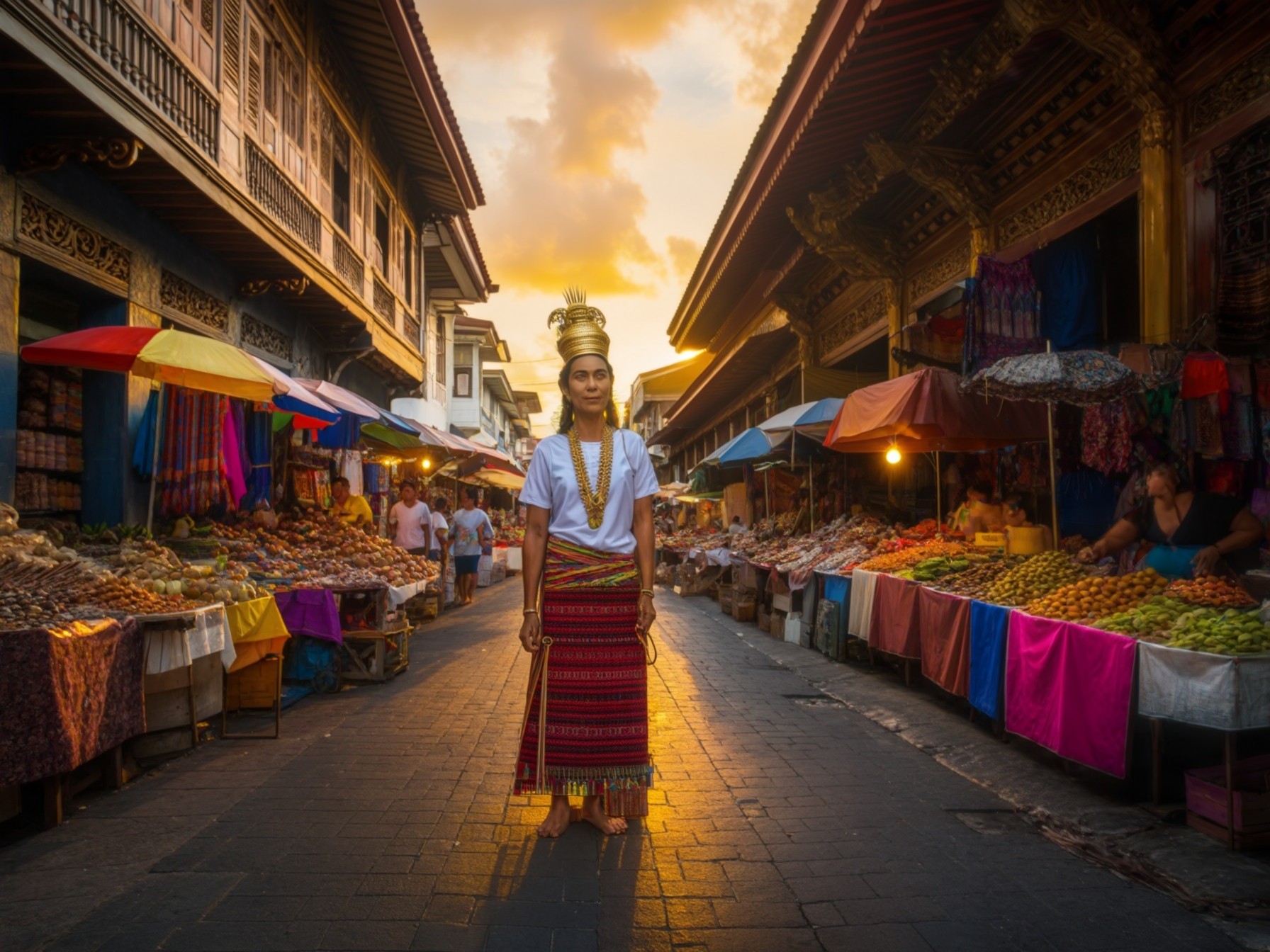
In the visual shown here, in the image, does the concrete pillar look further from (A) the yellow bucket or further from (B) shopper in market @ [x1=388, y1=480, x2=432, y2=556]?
(B) shopper in market @ [x1=388, y1=480, x2=432, y2=556]

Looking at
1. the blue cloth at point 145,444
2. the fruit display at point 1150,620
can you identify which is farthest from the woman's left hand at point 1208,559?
the blue cloth at point 145,444

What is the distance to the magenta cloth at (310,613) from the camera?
7223 mm

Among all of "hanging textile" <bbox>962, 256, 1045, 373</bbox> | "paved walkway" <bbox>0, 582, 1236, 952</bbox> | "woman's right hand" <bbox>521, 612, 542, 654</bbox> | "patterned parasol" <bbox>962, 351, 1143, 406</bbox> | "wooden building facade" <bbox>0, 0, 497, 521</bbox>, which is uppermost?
"wooden building facade" <bbox>0, 0, 497, 521</bbox>

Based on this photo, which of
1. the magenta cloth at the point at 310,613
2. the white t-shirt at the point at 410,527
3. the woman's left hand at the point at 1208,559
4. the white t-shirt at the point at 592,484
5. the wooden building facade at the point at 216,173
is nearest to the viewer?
the white t-shirt at the point at 592,484

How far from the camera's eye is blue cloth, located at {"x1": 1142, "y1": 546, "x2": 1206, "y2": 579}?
5.59 metres

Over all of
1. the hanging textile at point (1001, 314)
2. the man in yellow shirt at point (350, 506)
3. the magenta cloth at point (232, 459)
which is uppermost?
the hanging textile at point (1001, 314)

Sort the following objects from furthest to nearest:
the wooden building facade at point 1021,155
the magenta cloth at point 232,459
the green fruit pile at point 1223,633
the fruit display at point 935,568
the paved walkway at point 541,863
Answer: the magenta cloth at point 232,459 < the fruit display at point 935,568 < the wooden building facade at point 1021,155 < the green fruit pile at point 1223,633 < the paved walkway at point 541,863

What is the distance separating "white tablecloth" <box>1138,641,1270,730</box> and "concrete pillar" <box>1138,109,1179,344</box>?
2.97m

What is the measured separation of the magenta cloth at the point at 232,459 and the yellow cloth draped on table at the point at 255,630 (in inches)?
118

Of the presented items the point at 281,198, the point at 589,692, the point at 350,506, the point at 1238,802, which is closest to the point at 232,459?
the point at 350,506

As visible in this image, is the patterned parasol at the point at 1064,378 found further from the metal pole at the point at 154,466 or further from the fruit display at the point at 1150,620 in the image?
the metal pole at the point at 154,466

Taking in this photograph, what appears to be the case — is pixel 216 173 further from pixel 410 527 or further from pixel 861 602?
pixel 861 602

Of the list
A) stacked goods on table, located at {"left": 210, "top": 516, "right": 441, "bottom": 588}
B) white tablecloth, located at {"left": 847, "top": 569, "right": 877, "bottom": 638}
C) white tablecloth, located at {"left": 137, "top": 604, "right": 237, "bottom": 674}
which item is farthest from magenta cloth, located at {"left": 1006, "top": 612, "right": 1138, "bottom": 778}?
stacked goods on table, located at {"left": 210, "top": 516, "right": 441, "bottom": 588}

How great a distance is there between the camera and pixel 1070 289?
8062 mm
